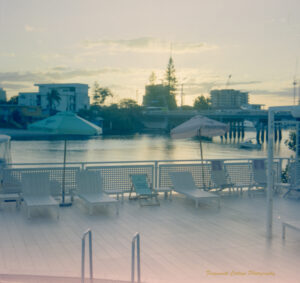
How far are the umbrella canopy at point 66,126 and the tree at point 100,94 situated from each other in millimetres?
90684

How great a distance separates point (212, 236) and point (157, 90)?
132m

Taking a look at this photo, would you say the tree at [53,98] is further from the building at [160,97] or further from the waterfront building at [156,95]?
the waterfront building at [156,95]

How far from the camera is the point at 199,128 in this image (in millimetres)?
10773

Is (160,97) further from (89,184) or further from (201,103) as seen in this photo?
(89,184)

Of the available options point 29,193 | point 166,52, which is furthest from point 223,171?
point 166,52

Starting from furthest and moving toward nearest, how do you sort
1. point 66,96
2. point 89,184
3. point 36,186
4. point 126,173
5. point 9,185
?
point 66,96, point 126,173, point 89,184, point 9,185, point 36,186

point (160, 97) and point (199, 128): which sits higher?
point (160, 97)

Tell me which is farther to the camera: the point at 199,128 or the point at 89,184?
the point at 199,128

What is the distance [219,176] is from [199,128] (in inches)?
52.7

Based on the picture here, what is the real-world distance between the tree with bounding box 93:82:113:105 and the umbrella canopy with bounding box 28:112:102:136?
9068 cm

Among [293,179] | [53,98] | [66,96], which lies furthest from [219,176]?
[66,96]

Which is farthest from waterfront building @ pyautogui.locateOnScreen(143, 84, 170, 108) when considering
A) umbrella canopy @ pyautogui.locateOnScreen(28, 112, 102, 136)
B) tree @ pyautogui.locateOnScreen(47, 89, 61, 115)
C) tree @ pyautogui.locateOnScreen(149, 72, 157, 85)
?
umbrella canopy @ pyautogui.locateOnScreen(28, 112, 102, 136)

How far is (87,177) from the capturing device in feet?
30.7

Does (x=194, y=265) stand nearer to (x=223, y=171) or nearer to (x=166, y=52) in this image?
(x=223, y=171)
